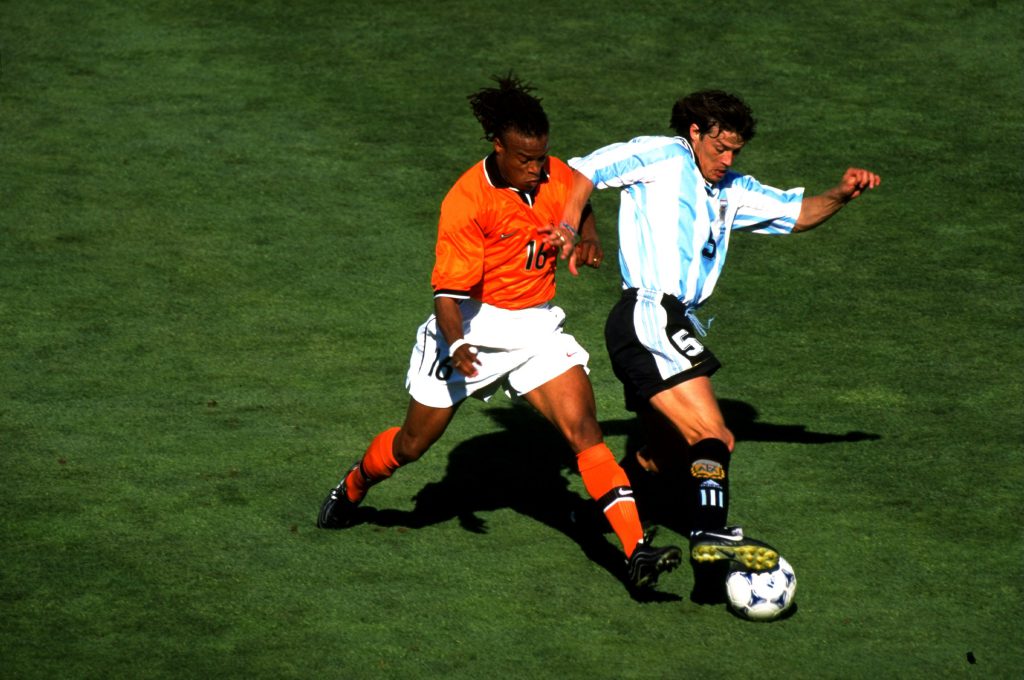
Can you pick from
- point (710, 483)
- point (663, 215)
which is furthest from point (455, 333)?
point (710, 483)

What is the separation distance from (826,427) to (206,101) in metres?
7.62

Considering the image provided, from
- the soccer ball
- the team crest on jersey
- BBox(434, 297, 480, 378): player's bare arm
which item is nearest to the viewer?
the soccer ball

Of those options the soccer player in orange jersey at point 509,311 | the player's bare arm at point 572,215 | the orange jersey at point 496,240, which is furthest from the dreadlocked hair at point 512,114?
the player's bare arm at point 572,215

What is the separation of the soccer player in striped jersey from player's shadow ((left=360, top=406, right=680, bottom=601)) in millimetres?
710

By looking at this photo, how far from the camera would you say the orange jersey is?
7863 mm

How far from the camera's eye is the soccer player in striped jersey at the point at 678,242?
7969 mm

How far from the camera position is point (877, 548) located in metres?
8.32

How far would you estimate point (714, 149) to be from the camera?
8.27 meters

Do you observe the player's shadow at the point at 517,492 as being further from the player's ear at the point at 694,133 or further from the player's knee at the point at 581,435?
the player's ear at the point at 694,133

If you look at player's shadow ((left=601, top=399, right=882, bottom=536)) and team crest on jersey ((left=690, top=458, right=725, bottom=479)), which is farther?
player's shadow ((left=601, top=399, right=882, bottom=536))

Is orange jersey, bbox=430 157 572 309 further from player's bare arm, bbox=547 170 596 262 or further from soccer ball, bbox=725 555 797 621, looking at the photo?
soccer ball, bbox=725 555 797 621

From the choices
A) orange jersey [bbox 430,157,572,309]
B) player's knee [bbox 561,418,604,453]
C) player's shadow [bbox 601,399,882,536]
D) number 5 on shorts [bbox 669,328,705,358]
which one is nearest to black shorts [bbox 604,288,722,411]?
number 5 on shorts [bbox 669,328,705,358]

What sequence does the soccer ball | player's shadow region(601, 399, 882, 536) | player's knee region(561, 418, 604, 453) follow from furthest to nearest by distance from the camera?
player's shadow region(601, 399, 882, 536), player's knee region(561, 418, 604, 453), the soccer ball

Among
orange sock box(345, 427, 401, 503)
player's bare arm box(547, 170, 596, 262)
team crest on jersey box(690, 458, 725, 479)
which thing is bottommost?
orange sock box(345, 427, 401, 503)
